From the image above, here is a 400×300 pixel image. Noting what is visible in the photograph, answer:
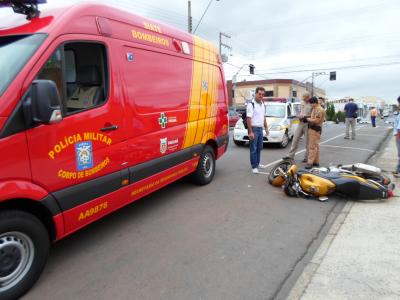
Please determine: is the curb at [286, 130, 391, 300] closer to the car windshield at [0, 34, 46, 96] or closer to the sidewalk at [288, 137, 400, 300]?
the sidewalk at [288, 137, 400, 300]

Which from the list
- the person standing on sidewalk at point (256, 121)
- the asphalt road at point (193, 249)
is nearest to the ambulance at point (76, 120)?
the asphalt road at point (193, 249)

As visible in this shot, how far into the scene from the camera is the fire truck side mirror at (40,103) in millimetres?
2768

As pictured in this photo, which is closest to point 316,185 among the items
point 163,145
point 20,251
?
point 163,145

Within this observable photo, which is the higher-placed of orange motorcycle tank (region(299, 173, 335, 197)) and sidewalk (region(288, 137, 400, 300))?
orange motorcycle tank (region(299, 173, 335, 197))

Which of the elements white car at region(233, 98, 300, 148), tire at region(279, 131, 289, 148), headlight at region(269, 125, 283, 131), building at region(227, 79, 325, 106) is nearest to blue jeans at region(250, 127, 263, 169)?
white car at region(233, 98, 300, 148)

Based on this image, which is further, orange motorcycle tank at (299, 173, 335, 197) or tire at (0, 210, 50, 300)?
orange motorcycle tank at (299, 173, 335, 197)

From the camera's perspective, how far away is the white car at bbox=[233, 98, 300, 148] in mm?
12086

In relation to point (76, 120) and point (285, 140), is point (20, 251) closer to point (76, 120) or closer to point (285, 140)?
point (76, 120)

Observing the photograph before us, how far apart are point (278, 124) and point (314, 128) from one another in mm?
4003

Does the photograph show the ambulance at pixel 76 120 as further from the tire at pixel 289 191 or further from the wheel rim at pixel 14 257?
the tire at pixel 289 191

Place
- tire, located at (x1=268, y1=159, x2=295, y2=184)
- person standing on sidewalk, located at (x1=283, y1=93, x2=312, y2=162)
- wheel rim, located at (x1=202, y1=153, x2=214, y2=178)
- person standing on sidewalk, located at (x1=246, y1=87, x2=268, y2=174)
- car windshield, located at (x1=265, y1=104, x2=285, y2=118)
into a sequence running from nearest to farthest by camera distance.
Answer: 1. wheel rim, located at (x1=202, y1=153, x2=214, y2=178)
2. tire, located at (x1=268, y1=159, x2=295, y2=184)
3. person standing on sidewalk, located at (x1=246, y1=87, x2=268, y2=174)
4. person standing on sidewalk, located at (x1=283, y1=93, x2=312, y2=162)
5. car windshield, located at (x1=265, y1=104, x2=285, y2=118)

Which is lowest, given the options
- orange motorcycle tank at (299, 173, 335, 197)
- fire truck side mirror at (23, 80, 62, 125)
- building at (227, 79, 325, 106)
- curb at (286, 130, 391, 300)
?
curb at (286, 130, 391, 300)

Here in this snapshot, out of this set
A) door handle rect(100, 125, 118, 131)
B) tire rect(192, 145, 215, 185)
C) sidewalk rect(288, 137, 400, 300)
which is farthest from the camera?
tire rect(192, 145, 215, 185)

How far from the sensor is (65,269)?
3496mm
